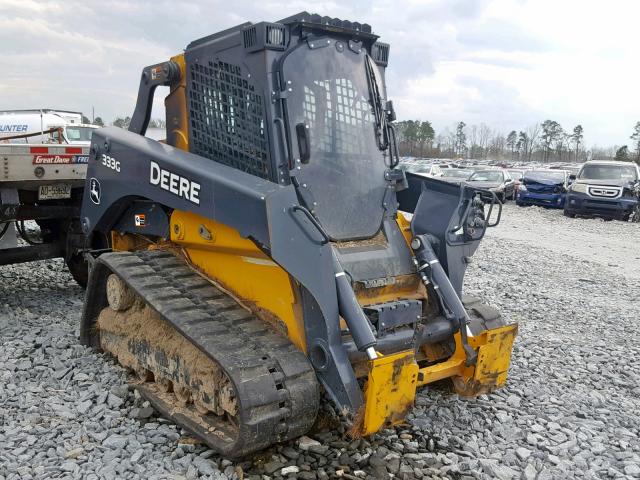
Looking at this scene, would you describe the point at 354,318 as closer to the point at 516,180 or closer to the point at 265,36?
the point at 265,36

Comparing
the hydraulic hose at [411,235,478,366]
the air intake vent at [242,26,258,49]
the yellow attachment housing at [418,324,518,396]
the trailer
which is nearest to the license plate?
the trailer

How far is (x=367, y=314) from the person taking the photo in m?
3.74

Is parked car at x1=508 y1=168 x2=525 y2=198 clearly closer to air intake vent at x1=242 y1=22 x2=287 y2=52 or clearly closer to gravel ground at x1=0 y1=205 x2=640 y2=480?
gravel ground at x1=0 y1=205 x2=640 y2=480

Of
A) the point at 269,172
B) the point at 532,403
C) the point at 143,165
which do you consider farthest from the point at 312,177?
the point at 532,403

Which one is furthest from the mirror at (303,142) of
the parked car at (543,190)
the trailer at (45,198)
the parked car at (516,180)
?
the parked car at (516,180)

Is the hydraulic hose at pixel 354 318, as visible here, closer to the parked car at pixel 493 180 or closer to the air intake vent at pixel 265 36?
the air intake vent at pixel 265 36

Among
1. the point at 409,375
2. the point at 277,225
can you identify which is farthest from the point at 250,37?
the point at 409,375

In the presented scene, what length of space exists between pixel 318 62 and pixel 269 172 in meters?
0.84

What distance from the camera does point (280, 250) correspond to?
3.25 m

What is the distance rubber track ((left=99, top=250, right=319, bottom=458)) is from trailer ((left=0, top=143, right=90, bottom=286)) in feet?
7.23

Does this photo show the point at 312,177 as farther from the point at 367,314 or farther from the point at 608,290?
the point at 608,290

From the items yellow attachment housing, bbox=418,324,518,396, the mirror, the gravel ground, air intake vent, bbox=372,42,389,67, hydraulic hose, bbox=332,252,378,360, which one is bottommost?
the gravel ground

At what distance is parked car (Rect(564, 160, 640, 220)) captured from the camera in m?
18.6

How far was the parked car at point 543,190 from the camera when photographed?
22.5 m
